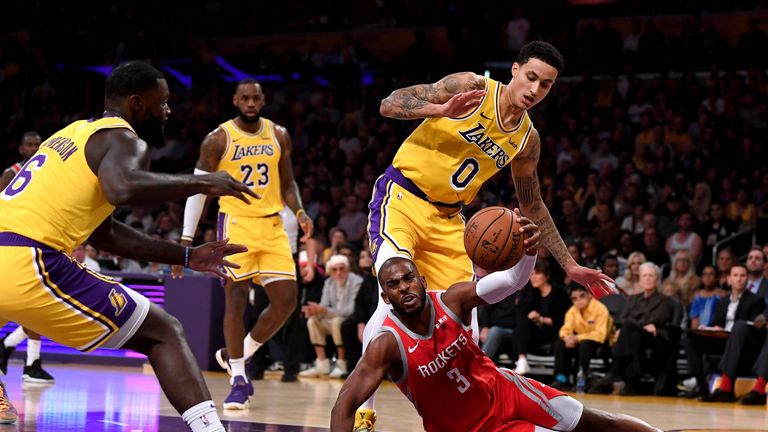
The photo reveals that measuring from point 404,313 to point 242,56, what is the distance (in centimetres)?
1563

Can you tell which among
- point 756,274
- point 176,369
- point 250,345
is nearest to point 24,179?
point 176,369

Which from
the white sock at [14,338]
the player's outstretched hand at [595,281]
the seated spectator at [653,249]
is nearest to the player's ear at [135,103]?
the player's outstretched hand at [595,281]

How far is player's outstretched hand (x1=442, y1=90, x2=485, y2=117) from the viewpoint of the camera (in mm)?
5395

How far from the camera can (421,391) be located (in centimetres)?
490

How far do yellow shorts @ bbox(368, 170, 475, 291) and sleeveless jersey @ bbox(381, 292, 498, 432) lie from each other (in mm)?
958

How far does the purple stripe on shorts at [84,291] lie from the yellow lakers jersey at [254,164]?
3.71 metres

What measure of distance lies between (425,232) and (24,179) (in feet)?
7.46

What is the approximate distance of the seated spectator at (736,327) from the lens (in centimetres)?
981

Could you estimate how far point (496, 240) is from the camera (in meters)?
4.81

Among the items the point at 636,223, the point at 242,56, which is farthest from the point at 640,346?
the point at 242,56

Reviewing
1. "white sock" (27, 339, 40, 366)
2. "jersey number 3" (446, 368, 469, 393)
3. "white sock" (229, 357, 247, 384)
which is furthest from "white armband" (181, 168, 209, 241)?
"jersey number 3" (446, 368, 469, 393)

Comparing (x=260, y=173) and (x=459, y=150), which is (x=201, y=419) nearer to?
(x=459, y=150)

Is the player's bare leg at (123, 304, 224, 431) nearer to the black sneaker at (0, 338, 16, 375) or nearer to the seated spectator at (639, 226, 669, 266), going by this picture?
the black sneaker at (0, 338, 16, 375)

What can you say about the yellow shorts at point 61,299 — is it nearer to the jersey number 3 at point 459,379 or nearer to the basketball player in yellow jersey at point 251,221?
the jersey number 3 at point 459,379
